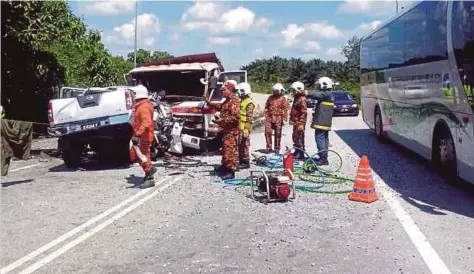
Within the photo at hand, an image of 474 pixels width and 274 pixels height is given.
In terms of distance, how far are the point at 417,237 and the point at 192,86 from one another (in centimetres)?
933

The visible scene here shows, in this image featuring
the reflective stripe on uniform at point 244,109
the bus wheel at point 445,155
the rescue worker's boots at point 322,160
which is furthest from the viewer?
the reflective stripe on uniform at point 244,109

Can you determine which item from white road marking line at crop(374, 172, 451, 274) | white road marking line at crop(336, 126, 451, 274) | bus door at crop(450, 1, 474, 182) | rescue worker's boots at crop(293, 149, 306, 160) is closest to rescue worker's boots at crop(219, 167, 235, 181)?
white road marking line at crop(336, 126, 451, 274)

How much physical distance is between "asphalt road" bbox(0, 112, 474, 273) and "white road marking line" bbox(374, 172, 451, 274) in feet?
0.05

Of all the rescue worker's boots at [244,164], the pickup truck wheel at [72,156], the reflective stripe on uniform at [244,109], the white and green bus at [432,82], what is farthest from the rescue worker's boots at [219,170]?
the white and green bus at [432,82]

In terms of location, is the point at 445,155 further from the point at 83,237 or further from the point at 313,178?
the point at 83,237

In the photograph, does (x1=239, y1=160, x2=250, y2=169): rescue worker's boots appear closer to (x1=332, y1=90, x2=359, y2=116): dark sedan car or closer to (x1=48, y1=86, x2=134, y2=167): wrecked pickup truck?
(x1=48, y1=86, x2=134, y2=167): wrecked pickup truck

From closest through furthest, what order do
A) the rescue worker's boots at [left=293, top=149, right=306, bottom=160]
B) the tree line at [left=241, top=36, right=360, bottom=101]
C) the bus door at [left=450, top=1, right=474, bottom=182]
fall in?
the bus door at [left=450, top=1, right=474, bottom=182] < the rescue worker's boots at [left=293, top=149, right=306, bottom=160] < the tree line at [left=241, top=36, right=360, bottom=101]

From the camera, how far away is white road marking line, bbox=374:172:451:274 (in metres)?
5.10

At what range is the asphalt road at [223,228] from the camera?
17.3ft

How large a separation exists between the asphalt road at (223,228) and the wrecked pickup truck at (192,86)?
284 cm

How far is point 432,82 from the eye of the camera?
955 cm

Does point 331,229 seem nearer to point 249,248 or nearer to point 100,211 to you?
point 249,248

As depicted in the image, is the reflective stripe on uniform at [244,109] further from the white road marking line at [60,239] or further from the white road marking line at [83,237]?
the white road marking line at [60,239]

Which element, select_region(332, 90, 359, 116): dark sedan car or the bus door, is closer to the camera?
the bus door
